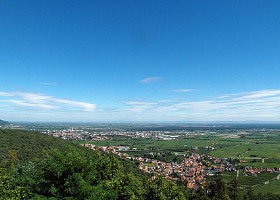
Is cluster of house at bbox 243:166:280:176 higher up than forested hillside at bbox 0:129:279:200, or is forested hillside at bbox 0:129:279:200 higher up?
forested hillside at bbox 0:129:279:200

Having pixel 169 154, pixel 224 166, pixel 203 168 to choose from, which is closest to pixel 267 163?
pixel 224 166

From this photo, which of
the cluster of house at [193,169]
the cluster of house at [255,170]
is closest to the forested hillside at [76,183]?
the cluster of house at [193,169]

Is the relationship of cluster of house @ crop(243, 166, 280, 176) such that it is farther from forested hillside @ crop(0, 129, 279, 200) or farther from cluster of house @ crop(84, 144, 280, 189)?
forested hillside @ crop(0, 129, 279, 200)

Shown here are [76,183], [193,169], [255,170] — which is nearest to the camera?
[76,183]

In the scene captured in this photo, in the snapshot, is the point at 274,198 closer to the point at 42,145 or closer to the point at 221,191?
the point at 221,191

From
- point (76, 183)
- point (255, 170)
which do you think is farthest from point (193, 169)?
point (76, 183)

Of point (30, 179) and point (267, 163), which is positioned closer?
point (30, 179)

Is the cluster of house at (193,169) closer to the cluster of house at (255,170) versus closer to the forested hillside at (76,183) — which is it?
the cluster of house at (255,170)

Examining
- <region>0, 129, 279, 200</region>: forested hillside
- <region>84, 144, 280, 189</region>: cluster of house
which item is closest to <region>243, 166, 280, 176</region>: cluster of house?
<region>84, 144, 280, 189</region>: cluster of house

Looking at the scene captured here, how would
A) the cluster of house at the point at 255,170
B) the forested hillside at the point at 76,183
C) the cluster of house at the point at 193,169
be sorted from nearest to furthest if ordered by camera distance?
the forested hillside at the point at 76,183 < the cluster of house at the point at 193,169 < the cluster of house at the point at 255,170

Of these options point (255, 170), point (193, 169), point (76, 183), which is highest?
point (76, 183)

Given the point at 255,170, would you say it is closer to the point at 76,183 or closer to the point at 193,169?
Answer: the point at 193,169
